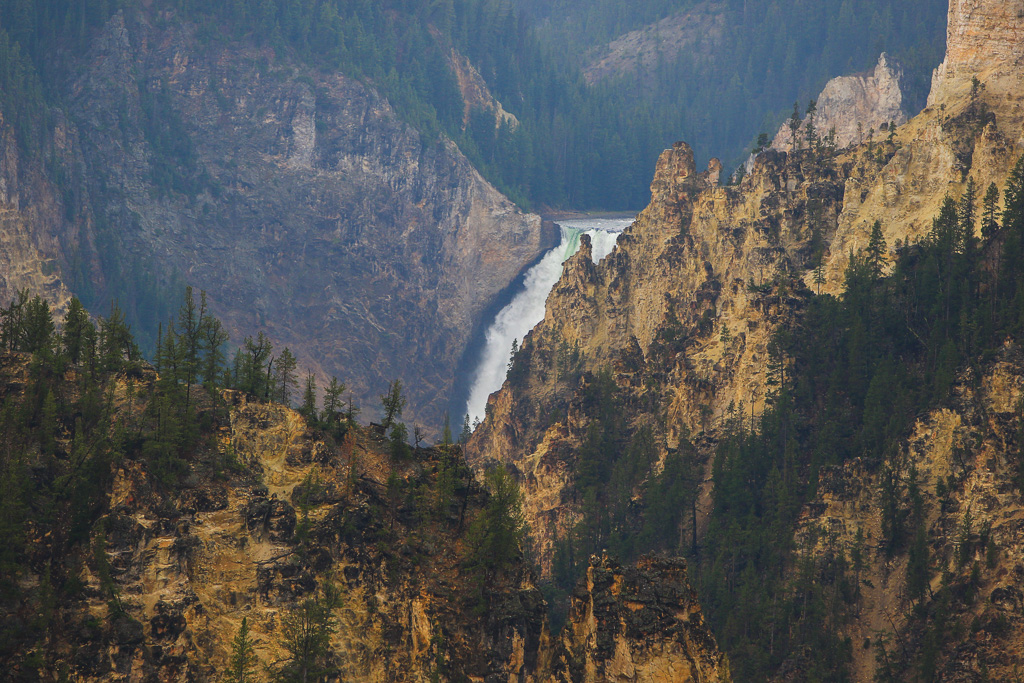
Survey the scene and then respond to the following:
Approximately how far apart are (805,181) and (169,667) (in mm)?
104043

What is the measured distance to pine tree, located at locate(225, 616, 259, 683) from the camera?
88.5 metres

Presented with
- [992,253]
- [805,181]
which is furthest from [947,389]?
[805,181]

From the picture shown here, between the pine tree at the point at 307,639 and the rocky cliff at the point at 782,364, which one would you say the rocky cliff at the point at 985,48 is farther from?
the pine tree at the point at 307,639

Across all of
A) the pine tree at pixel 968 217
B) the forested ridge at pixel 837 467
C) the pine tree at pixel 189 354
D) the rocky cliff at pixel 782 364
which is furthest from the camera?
the pine tree at pixel 968 217

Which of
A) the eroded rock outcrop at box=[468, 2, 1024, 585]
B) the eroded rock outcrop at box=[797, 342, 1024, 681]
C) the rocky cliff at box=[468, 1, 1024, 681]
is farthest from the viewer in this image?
the eroded rock outcrop at box=[468, 2, 1024, 585]

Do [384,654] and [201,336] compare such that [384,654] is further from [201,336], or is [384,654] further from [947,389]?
[947,389]

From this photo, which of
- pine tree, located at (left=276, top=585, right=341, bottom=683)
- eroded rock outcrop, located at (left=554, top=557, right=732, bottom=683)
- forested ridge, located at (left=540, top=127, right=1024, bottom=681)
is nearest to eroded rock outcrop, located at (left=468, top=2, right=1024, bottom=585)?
forested ridge, located at (left=540, top=127, right=1024, bottom=681)

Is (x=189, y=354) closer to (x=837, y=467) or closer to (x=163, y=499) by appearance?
(x=163, y=499)

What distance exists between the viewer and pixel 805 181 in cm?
17075

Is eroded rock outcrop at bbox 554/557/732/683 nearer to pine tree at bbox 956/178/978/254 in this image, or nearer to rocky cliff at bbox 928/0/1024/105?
pine tree at bbox 956/178/978/254

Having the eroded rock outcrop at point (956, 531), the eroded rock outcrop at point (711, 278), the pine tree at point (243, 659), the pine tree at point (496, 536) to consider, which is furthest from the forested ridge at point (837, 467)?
the pine tree at point (243, 659)

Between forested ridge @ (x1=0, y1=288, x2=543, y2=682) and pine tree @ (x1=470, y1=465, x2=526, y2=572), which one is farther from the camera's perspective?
pine tree @ (x1=470, y1=465, x2=526, y2=572)

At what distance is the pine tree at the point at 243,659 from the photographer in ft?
290

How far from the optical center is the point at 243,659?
88750 mm
